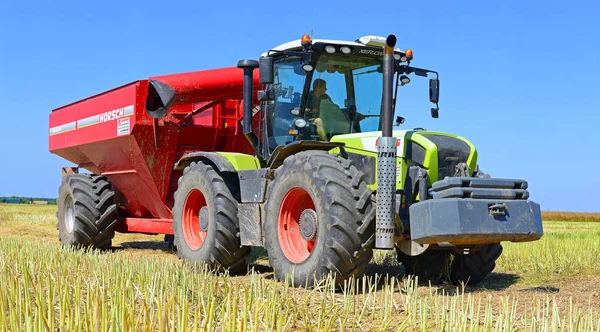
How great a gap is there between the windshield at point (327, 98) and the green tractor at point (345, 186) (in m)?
0.01

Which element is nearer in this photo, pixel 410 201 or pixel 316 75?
pixel 410 201

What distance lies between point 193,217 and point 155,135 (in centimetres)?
143

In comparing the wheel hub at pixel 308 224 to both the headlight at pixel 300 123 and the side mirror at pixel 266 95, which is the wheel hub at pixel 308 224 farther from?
the side mirror at pixel 266 95

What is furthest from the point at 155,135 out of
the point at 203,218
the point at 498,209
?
the point at 498,209

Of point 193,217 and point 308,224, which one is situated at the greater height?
point 193,217

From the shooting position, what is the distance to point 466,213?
5723 millimetres

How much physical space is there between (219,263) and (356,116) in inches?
84.0

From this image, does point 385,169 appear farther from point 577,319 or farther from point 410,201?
point 577,319

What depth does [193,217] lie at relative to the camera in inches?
340

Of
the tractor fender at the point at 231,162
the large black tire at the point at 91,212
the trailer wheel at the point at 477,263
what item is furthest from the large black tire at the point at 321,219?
the large black tire at the point at 91,212

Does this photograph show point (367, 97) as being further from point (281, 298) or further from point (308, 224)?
point (281, 298)

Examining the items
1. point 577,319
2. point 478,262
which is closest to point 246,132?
point 478,262

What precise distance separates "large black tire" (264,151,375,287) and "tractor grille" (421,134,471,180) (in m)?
0.92

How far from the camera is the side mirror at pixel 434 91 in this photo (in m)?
7.44
